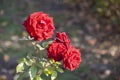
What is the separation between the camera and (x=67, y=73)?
448 centimetres

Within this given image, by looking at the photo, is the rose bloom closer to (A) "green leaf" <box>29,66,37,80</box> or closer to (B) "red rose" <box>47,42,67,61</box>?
(B) "red rose" <box>47,42,67,61</box>

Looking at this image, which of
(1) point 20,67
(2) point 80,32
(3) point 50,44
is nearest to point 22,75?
(1) point 20,67

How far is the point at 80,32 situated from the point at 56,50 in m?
2.94

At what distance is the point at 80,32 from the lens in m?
5.41

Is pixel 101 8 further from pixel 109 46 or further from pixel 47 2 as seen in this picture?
→ pixel 47 2

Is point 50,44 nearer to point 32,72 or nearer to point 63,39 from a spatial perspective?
point 63,39

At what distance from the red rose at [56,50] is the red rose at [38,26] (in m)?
0.08

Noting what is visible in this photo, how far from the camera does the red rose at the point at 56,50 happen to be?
98.0 inches

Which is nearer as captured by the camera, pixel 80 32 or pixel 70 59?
pixel 70 59

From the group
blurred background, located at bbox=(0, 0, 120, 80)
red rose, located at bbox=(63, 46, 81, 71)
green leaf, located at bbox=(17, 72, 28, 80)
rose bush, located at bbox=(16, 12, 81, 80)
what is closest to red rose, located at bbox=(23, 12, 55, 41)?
rose bush, located at bbox=(16, 12, 81, 80)

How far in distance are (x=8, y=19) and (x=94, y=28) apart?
118 cm

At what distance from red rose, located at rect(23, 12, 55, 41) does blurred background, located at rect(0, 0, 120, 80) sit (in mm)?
1741

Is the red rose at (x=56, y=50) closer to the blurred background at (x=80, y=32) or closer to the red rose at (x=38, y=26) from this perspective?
the red rose at (x=38, y=26)

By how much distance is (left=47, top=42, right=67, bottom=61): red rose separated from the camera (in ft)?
8.16
